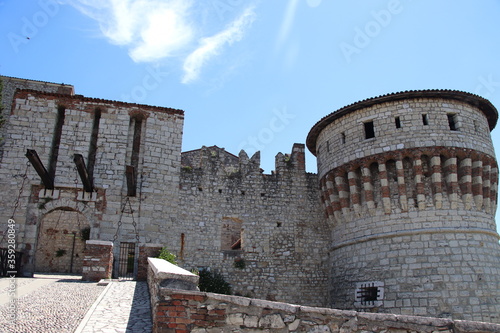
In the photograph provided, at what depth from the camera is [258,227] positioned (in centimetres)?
1458

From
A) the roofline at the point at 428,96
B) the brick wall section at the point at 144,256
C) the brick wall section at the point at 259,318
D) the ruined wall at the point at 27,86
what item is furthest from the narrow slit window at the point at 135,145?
the ruined wall at the point at 27,86

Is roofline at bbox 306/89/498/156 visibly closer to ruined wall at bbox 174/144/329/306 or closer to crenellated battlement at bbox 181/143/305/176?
crenellated battlement at bbox 181/143/305/176

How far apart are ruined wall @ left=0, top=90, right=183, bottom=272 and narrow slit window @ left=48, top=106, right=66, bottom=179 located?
0.10 feet

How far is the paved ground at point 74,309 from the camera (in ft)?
16.6

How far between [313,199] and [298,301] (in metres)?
3.97

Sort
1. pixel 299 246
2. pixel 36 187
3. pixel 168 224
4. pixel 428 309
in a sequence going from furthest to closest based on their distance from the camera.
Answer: pixel 299 246 → pixel 168 224 → pixel 36 187 → pixel 428 309

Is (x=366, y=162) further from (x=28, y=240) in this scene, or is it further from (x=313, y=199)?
(x=28, y=240)

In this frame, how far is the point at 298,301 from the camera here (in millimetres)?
14000

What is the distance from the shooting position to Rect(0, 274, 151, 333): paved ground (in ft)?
16.6

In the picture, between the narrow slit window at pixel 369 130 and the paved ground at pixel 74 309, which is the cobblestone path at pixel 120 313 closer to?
the paved ground at pixel 74 309

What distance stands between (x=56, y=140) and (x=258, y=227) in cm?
788

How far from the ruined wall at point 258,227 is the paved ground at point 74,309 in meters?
5.13

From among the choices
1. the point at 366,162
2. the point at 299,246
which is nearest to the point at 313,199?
the point at 299,246

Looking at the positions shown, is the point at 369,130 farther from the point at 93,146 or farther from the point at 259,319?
the point at 259,319
